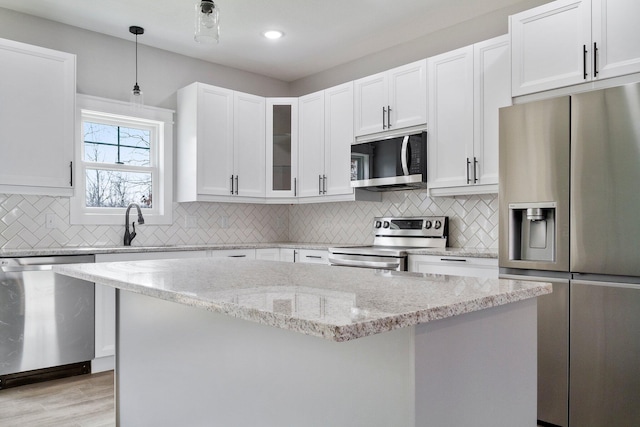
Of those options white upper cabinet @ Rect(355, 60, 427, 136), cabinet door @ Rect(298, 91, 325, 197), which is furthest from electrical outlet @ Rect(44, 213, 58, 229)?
white upper cabinet @ Rect(355, 60, 427, 136)

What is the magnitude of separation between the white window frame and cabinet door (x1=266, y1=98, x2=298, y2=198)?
911mm

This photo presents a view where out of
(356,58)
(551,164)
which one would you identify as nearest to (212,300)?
(551,164)

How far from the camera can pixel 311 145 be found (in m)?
4.55

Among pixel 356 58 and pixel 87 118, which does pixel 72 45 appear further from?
pixel 356 58

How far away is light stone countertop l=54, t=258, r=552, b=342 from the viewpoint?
0.91m

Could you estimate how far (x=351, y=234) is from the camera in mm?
4625

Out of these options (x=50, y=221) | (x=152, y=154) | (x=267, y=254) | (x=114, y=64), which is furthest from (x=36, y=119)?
(x=267, y=254)

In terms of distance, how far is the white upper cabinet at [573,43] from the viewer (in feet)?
8.32

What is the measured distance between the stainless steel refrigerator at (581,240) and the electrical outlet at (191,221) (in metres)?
2.83

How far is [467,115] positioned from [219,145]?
2144 millimetres

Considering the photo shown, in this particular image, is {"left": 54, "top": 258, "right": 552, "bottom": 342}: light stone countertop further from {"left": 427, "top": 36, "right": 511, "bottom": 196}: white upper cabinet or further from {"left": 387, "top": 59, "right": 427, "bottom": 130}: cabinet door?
{"left": 387, "top": 59, "right": 427, "bottom": 130}: cabinet door

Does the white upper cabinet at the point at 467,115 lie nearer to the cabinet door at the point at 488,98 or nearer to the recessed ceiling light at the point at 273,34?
the cabinet door at the point at 488,98

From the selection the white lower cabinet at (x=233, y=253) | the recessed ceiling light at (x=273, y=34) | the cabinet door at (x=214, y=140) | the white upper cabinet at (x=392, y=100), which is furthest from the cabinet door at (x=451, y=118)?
the cabinet door at (x=214, y=140)

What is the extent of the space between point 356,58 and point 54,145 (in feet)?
9.01
